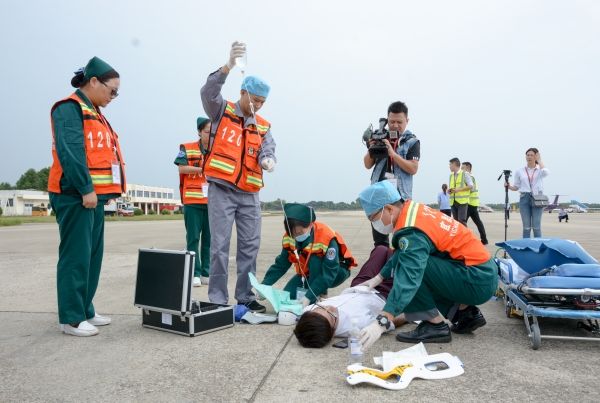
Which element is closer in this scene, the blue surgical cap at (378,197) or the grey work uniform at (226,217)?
the blue surgical cap at (378,197)

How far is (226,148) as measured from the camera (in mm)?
3656

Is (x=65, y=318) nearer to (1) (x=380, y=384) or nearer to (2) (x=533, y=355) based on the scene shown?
(1) (x=380, y=384)

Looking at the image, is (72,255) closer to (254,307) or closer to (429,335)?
(254,307)

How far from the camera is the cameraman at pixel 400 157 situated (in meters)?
4.10

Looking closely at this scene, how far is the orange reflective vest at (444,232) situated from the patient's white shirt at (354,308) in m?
0.68

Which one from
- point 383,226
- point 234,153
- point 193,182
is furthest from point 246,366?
point 193,182

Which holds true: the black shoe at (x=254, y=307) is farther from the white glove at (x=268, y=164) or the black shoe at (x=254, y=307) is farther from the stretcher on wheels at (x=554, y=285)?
the stretcher on wheels at (x=554, y=285)

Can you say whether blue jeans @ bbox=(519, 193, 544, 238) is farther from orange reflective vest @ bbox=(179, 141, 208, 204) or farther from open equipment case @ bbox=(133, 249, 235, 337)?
open equipment case @ bbox=(133, 249, 235, 337)

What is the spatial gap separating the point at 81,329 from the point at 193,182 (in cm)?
251

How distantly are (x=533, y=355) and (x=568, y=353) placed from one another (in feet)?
0.72

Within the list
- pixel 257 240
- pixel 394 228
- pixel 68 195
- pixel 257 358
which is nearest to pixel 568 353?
pixel 394 228

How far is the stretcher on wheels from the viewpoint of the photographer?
2.73 metres

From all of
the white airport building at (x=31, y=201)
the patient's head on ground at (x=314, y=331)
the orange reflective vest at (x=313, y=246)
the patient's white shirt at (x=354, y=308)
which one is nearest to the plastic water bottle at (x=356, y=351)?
the patient's head on ground at (x=314, y=331)

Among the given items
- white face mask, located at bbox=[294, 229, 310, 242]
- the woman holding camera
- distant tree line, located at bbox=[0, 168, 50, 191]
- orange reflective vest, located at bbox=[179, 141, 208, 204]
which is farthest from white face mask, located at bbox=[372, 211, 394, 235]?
distant tree line, located at bbox=[0, 168, 50, 191]
